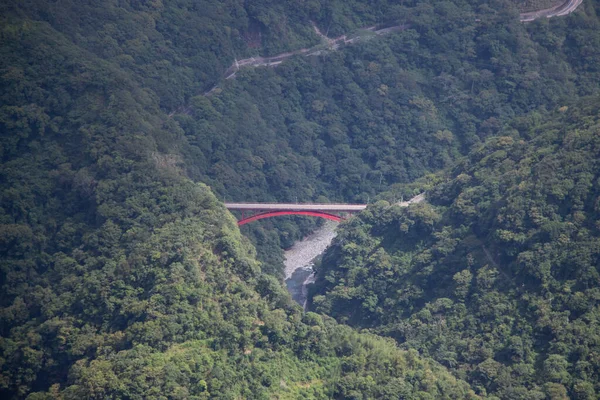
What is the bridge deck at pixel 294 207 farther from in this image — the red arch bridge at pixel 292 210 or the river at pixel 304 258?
the river at pixel 304 258

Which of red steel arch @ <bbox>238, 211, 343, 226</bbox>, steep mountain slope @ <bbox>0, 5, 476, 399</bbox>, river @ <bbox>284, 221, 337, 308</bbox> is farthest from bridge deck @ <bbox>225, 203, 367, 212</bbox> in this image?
steep mountain slope @ <bbox>0, 5, 476, 399</bbox>

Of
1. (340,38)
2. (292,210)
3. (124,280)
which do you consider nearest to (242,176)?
(292,210)

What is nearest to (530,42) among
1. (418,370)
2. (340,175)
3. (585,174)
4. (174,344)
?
(340,175)

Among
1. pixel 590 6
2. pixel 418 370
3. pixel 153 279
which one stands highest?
pixel 590 6

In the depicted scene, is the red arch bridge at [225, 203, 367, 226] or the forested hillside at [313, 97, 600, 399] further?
the red arch bridge at [225, 203, 367, 226]

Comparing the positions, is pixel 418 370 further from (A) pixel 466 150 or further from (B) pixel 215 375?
(A) pixel 466 150

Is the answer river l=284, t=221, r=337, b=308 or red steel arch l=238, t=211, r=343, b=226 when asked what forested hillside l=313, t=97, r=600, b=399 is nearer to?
river l=284, t=221, r=337, b=308
